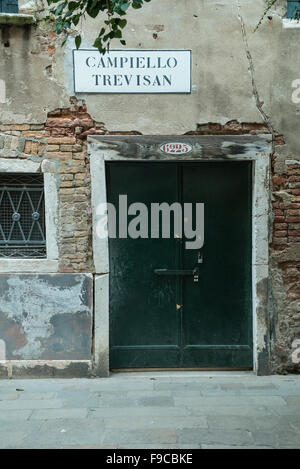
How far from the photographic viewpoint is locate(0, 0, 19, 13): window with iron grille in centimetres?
501

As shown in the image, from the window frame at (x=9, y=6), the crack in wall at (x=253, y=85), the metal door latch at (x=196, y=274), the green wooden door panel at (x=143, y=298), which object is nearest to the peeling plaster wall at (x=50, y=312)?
the green wooden door panel at (x=143, y=298)

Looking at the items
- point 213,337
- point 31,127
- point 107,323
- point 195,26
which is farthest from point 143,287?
point 195,26

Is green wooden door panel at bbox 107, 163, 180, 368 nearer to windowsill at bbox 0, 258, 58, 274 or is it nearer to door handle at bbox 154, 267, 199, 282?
door handle at bbox 154, 267, 199, 282

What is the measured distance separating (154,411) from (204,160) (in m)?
2.49

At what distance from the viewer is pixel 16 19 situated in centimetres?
473

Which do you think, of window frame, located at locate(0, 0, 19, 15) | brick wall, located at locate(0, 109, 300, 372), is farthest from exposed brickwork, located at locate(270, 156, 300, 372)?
window frame, located at locate(0, 0, 19, 15)

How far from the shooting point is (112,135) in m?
4.86

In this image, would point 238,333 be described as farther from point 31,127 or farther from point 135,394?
point 31,127

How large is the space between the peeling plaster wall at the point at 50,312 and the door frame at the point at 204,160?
133 mm

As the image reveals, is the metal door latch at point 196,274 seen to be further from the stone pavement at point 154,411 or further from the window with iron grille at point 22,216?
the window with iron grille at point 22,216

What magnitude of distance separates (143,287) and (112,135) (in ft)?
5.31

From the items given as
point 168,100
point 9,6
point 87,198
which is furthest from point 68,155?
point 9,6

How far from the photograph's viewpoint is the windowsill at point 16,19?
15.4 ft

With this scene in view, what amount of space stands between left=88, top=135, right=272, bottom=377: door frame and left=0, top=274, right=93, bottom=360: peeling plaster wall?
133mm
